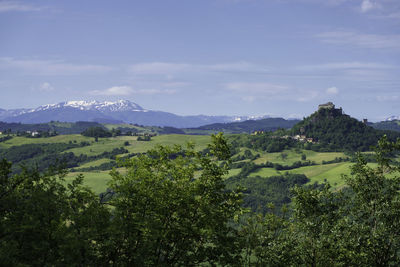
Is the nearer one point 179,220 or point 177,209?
→ point 177,209

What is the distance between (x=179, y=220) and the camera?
26.6 meters

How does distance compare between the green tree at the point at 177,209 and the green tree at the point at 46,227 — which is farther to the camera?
the green tree at the point at 177,209

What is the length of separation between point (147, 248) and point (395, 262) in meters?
21.0

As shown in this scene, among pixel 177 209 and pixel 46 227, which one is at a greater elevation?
pixel 46 227

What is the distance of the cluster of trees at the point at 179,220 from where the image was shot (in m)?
20.5

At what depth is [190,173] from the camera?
1095 inches

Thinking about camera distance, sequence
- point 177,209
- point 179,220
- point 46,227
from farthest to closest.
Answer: point 179,220
point 177,209
point 46,227

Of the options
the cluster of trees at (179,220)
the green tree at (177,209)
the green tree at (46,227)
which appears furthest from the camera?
the green tree at (177,209)

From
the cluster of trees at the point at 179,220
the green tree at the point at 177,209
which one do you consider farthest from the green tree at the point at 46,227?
the green tree at the point at 177,209

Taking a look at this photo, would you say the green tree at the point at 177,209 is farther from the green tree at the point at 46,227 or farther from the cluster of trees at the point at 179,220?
the green tree at the point at 46,227

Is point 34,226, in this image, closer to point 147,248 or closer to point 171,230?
point 147,248

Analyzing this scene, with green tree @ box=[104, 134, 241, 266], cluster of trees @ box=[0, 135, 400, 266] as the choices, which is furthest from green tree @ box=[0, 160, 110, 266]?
green tree @ box=[104, 134, 241, 266]

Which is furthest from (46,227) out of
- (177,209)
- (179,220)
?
(179,220)

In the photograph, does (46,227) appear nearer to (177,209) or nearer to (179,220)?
(177,209)
